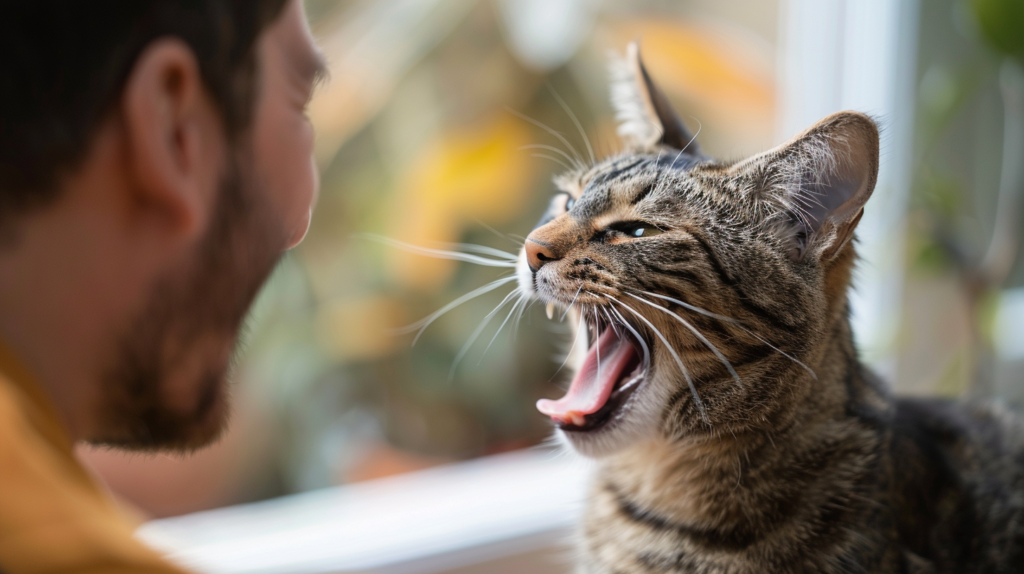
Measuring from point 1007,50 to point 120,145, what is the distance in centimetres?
152

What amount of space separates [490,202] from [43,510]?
1.15m

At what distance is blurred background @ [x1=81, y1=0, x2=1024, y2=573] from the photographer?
1449mm

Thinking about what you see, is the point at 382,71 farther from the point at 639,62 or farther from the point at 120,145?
the point at 120,145

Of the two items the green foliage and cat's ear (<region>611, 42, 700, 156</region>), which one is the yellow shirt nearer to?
cat's ear (<region>611, 42, 700, 156</region>)

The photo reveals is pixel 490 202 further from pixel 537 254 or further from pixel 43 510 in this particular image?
pixel 43 510

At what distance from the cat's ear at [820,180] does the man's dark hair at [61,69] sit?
1.67 ft

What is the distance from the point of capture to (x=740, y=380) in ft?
2.31

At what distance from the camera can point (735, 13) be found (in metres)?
1.64

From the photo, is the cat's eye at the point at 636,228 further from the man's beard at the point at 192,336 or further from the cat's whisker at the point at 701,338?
the man's beard at the point at 192,336

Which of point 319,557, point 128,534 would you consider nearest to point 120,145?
point 128,534

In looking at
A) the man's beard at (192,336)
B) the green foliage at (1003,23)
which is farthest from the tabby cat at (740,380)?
the green foliage at (1003,23)

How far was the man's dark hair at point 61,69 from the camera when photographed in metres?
0.41

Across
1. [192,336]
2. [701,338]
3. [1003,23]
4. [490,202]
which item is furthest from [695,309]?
[1003,23]

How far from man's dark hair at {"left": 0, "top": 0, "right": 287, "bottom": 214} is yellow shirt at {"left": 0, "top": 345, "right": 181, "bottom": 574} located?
11cm
